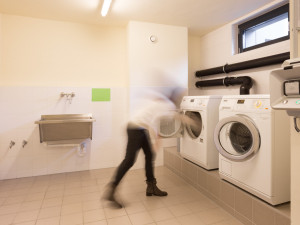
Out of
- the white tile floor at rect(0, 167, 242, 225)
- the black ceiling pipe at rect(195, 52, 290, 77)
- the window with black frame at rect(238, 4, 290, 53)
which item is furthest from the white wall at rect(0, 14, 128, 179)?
the window with black frame at rect(238, 4, 290, 53)

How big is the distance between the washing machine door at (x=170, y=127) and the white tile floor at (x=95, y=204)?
64cm

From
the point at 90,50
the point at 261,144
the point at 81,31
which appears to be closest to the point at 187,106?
the point at 261,144

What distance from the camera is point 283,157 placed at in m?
1.78

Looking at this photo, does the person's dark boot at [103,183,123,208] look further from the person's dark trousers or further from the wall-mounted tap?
the wall-mounted tap

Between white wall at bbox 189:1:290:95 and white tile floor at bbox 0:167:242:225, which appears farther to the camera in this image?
white wall at bbox 189:1:290:95

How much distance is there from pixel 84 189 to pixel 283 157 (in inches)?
88.5

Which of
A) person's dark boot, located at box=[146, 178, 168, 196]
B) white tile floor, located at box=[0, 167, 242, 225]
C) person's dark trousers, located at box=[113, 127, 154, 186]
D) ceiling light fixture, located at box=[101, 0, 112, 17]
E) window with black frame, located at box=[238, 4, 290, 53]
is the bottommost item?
white tile floor, located at box=[0, 167, 242, 225]

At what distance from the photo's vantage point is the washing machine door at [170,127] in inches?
118

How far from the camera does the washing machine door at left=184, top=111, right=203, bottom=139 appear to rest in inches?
110

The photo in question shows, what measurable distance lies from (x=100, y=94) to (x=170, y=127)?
4.17ft

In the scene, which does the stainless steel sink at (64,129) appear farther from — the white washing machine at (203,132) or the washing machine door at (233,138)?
the washing machine door at (233,138)

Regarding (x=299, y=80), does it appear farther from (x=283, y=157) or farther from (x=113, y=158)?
(x=113, y=158)

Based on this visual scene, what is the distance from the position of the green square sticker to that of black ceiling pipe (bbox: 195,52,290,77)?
1772 millimetres

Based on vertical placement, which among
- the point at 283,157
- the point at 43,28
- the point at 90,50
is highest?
the point at 43,28
